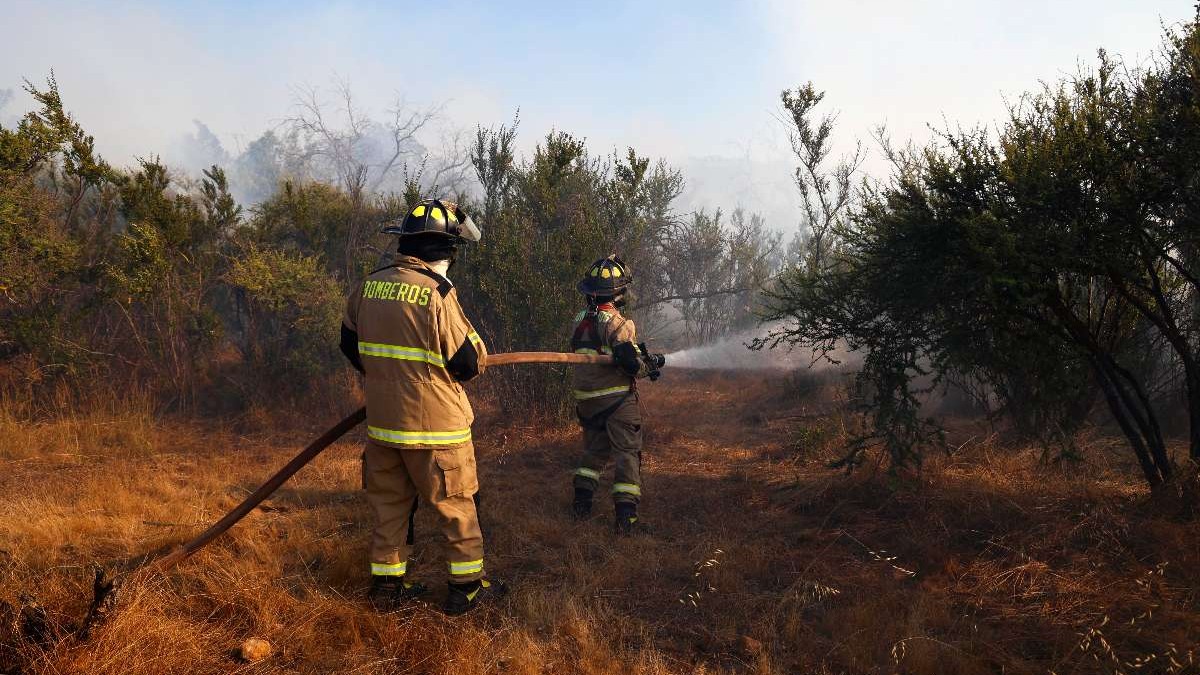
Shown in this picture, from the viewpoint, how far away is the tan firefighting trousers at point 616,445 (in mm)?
5069

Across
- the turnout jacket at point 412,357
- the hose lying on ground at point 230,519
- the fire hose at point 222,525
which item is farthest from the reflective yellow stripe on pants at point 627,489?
the turnout jacket at point 412,357

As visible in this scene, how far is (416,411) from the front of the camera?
342cm

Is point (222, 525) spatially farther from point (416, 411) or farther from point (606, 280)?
point (606, 280)

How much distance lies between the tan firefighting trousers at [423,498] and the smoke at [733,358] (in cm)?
1154

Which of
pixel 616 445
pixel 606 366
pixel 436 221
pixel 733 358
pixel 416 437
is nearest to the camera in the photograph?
pixel 416 437

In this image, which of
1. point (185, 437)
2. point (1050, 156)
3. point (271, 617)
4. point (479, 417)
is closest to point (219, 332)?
point (185, 437)

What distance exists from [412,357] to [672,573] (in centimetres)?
209

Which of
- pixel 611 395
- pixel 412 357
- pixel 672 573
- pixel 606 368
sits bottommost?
pixel 672 573

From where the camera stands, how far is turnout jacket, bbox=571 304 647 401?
5.30m

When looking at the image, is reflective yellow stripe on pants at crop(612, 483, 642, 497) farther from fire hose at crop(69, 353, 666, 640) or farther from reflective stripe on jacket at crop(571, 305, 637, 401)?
fire hose at crop(69, 353, 666, 640)

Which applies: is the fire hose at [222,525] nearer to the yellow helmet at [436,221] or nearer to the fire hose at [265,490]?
the fire hose at [265,490]

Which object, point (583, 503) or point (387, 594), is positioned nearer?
point (387, 594)

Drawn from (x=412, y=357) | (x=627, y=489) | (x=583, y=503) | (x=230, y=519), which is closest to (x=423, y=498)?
(x=412, y=357)

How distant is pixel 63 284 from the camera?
24.7 feet
